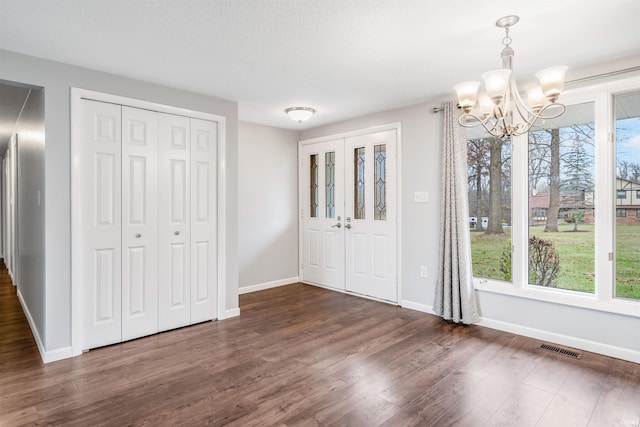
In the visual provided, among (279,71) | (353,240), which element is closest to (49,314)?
(279,71)

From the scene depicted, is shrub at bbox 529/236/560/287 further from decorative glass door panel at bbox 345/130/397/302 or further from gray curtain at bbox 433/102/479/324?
decorative glass door panel at bbox 345/130/397/302

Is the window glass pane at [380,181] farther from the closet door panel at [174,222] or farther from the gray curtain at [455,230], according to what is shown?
the closet door panel at [174,222]

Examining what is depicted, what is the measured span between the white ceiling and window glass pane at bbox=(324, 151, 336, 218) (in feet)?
5.71

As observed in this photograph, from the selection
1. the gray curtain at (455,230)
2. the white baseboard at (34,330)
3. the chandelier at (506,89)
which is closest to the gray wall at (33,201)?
the white baseboard at (34,330)

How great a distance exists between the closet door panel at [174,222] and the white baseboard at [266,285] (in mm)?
1361

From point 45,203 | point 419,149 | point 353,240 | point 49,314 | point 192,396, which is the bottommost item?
point 192,396

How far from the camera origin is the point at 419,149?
412 cm

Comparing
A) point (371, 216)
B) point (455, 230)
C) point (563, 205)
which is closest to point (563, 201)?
point (563, 205)

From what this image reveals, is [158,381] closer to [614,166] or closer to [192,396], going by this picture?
[192,396]

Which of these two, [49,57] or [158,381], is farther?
[49,57]

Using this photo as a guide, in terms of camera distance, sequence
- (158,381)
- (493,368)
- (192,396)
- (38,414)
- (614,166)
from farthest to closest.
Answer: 1. (614,166)
2. (493,368)
3. (158,381)
4. (192,396)
5. (38,414)

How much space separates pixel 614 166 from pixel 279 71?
2.90 meters

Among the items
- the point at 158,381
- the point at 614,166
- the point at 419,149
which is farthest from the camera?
the point at 419,149

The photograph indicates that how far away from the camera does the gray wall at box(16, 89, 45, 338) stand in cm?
299
